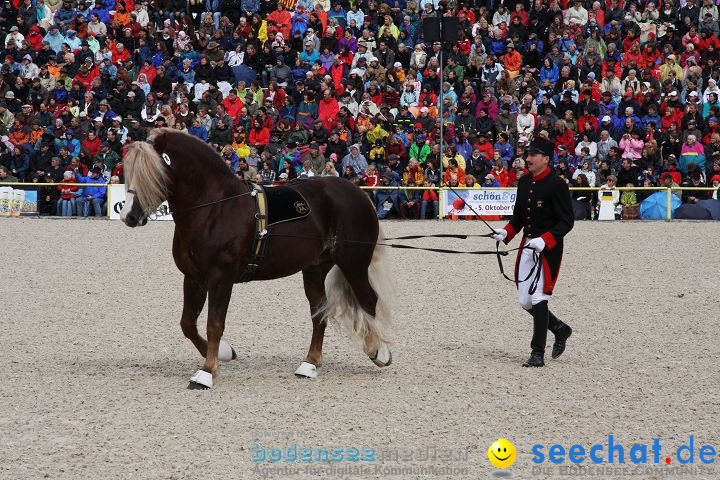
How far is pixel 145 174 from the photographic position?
6.65m

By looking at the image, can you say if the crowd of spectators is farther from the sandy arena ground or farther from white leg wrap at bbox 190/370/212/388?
white leg wrap at bbox 190/370/212/388

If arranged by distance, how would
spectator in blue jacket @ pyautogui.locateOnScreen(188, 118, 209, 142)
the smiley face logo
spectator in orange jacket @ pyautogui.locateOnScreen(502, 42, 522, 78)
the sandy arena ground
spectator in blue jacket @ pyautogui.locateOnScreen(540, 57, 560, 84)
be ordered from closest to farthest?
1. the smiley face logo
2. the sandy arena ground
3. spectator in blue jacket @ pyautogui.locateOnScreen(188, 118, 209, 142)
4. spectator in blue jacket @ pyautogui.locateOnScreen(540, 57, 560, 84)
5. spectator in orange jacket @ pyautogui.locateOnScreen(502, 42, 522, 78)

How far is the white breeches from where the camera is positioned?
7680 mm

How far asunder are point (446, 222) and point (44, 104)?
30.2 ft

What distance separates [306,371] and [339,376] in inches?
11.1

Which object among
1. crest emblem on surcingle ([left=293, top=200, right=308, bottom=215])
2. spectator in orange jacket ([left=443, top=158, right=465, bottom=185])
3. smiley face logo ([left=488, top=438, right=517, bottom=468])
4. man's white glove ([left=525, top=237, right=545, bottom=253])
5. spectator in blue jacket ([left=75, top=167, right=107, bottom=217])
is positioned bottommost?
spectator in blue jacket ([left=75, top=167, right=107, bottom=217])

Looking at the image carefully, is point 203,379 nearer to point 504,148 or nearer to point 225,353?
point 225,353

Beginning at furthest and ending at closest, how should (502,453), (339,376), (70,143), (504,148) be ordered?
(70,143), (504,148), (339,376), (502,453)

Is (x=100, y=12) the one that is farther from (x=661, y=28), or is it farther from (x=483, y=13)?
(x=661, y=28)

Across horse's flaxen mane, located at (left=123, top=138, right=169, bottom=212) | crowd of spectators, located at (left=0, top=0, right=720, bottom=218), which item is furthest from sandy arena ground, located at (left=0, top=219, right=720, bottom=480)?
crowd of spectators, located at (left=0, top=0, right=720, bottom=218)

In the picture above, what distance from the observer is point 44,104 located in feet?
71.6

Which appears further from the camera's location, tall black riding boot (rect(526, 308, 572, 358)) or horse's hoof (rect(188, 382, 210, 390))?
tall black riding boot (rect(526, 308, 572, 358))

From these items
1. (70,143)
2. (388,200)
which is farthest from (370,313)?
(70,143)

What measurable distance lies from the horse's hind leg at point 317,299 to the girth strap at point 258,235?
0.59m
